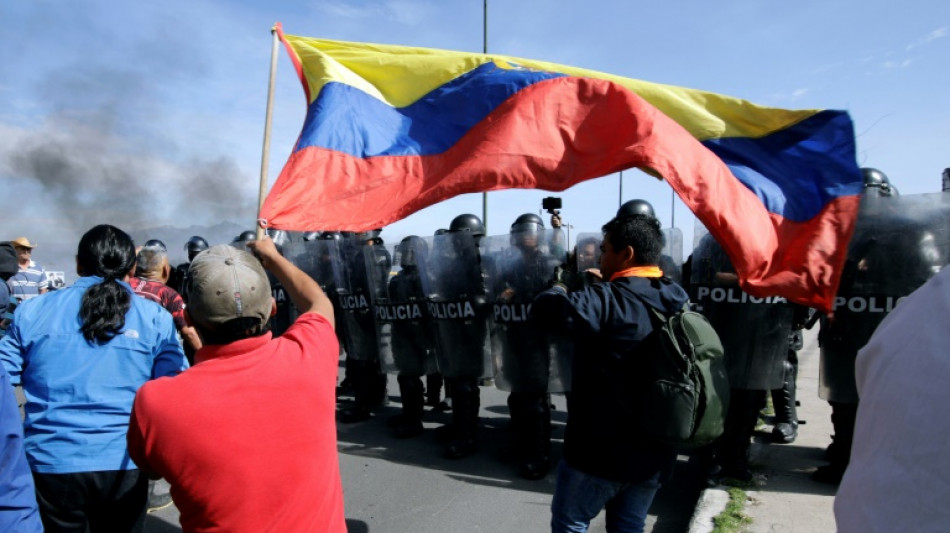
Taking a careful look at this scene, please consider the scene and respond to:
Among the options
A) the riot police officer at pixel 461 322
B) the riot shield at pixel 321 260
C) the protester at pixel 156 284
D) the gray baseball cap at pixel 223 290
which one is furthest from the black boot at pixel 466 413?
the gray baseball cap at pixel 223 290

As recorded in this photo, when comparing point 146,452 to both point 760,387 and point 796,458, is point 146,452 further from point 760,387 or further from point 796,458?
point 796,458

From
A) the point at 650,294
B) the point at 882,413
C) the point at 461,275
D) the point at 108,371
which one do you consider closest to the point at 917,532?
the point at 882,413

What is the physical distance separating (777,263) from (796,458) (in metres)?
2.36

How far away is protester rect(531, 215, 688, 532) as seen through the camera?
241 centimetres

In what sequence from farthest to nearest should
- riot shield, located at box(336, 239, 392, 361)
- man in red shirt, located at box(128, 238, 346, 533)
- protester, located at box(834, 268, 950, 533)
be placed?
riot shield, located at box(336, 239, 392, 361) < man in red shirt, located at box(128, 238, 346, 533) < protester, located at box(834, 268, 950, 533)

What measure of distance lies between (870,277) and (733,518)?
181 cm

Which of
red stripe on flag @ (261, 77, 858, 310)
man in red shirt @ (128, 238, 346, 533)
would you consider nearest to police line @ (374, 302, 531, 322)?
red stripe on flag @ (261, 77, 858, 310)

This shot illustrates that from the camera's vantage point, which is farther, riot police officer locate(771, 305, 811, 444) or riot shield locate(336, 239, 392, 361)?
riot shield locate(336, 239, 392, 361)

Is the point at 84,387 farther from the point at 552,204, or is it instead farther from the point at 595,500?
the point at 552,204

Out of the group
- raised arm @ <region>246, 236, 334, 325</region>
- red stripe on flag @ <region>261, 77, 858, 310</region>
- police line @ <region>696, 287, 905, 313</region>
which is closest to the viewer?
raised arm @ <region>246, 236, 334, 325</region>

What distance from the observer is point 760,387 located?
455cm

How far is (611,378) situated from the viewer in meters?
2.45

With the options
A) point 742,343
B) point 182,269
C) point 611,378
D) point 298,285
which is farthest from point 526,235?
point 182,269

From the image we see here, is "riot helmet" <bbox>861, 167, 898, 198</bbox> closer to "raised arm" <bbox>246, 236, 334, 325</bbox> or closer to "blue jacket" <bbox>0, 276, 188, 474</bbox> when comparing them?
"raised arm" <bbox>246, 236, 334, 325</bbox>
